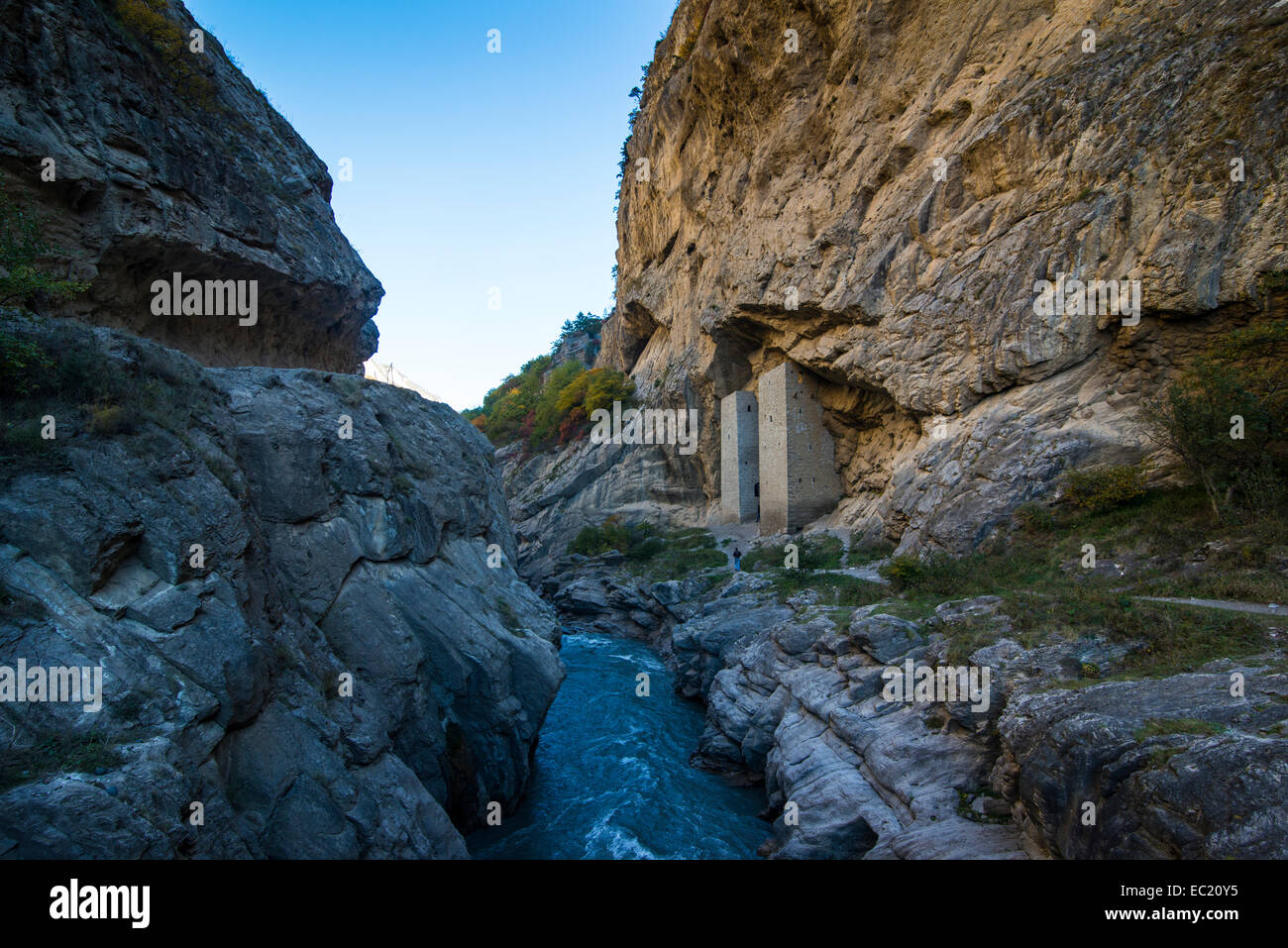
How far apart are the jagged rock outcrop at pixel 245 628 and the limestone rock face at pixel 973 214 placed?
1373 centimetres

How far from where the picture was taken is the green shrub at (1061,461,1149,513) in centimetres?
1451

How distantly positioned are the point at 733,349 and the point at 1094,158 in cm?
1842

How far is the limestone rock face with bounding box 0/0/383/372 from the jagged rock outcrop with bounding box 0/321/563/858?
2320 mm

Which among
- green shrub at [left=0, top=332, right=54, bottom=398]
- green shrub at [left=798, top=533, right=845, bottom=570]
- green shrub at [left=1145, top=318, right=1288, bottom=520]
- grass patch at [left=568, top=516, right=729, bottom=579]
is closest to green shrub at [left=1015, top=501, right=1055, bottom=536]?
green shrub at [left=1145, top=318, right=1288, bottom=520]

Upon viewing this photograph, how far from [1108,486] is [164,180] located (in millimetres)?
20329

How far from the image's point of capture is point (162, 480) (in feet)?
23.4

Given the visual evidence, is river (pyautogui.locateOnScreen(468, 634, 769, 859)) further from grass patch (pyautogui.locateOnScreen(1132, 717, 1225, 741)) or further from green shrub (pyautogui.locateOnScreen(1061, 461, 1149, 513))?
green shrub (pyautogui.locateOnScreen(1061, 461, 1149, 513))

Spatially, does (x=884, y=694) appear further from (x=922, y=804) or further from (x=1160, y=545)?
(x=1160, y=545)

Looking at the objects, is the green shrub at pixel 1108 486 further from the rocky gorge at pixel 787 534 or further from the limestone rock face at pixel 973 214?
the limestone rock face at pixel 973 214

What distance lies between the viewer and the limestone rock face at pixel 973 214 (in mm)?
14633

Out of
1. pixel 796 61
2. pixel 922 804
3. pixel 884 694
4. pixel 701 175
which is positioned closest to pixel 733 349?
pixel 701 175

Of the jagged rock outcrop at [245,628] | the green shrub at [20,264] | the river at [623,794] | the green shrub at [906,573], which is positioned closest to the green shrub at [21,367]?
the jagged rock outcrop at [245,628]

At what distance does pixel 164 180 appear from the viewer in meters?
10.8

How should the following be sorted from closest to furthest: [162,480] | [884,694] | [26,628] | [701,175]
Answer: [26,628] < [162,480] < [884,694] < [701,175]
